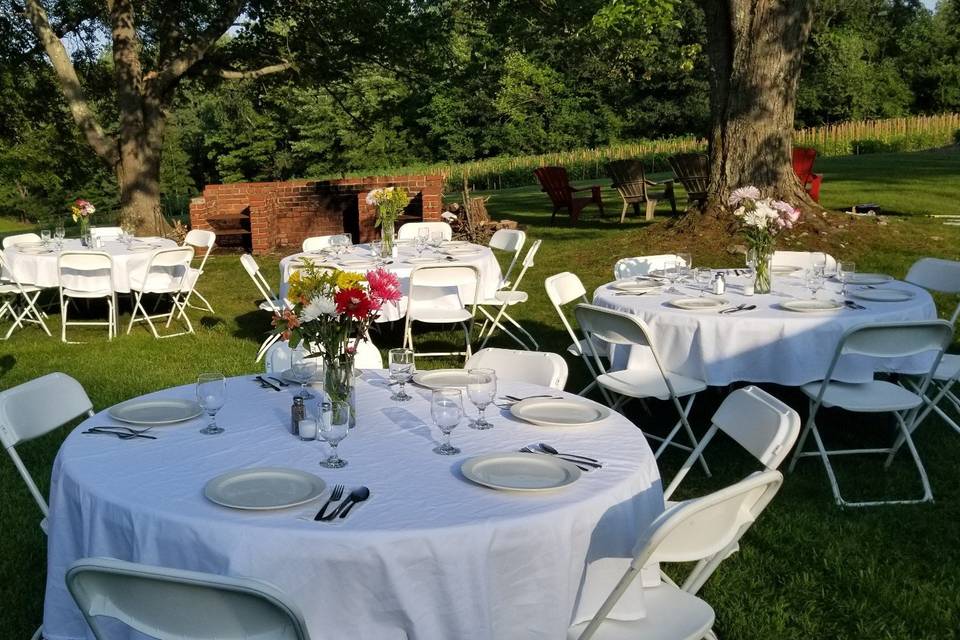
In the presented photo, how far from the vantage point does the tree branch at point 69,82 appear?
1543 centimetres

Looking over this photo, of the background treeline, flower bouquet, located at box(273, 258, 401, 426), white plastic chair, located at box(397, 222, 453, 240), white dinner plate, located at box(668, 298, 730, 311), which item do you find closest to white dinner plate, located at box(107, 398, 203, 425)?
flower bouquet, located at box(273, 258, 401, 426)

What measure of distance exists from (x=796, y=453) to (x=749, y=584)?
1210mm

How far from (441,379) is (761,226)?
271 cm

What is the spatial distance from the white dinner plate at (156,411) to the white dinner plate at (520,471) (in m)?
1.09

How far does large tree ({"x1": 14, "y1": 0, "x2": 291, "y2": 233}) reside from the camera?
15828 mm

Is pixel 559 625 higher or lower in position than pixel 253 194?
lower

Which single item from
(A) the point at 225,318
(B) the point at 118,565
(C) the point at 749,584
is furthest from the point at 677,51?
(B) the point at 118,565

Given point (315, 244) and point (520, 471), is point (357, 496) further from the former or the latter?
point (315, 244)

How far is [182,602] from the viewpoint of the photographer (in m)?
1.94

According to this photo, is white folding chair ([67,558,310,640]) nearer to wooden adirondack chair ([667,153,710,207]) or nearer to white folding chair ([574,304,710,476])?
white folding chair ([574,304,710,476])

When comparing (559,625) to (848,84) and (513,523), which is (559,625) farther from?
(848,84)

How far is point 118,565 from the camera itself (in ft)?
6.34

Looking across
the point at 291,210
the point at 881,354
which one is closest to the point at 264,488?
the point at 881,354

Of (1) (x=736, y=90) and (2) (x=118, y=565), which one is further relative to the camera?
(1) (x=736, y=90)
